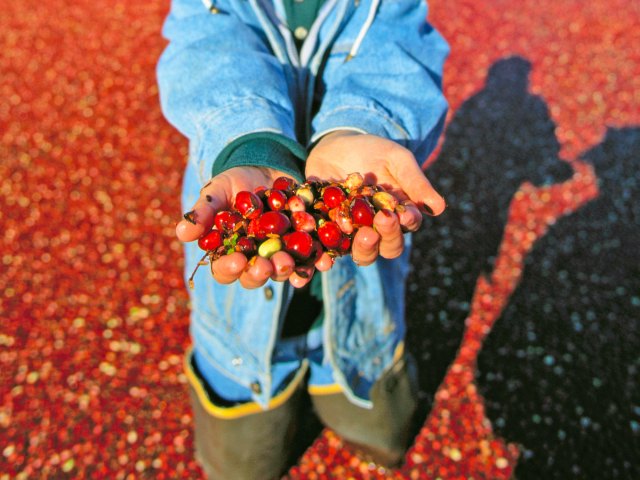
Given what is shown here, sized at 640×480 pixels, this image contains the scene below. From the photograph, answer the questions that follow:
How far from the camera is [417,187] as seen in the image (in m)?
1.84

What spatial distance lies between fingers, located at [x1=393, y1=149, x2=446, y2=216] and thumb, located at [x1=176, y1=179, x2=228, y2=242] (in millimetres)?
550

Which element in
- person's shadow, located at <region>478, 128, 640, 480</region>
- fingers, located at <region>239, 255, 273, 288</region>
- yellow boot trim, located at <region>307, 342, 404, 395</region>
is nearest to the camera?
fingers, located at <region>239, 255, 273, 288</region>

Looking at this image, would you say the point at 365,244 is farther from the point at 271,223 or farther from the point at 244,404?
the point at 244,404

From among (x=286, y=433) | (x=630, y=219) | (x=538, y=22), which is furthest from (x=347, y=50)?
(x=538, y=22)

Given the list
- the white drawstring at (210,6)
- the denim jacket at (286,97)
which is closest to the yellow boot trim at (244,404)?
the denim jacket at (286,97)

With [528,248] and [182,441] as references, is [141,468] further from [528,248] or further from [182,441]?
[528,248]

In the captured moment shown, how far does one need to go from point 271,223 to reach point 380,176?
18.3 inches

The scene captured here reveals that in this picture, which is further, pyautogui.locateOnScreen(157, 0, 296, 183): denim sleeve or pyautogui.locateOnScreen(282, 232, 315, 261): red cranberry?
pyautogui.locateOnScreen(157, 0, 296, 183): denim sleeve

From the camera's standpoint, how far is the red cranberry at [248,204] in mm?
1729

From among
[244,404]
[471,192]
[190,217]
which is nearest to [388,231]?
[190,217]

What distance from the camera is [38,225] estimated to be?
448cm

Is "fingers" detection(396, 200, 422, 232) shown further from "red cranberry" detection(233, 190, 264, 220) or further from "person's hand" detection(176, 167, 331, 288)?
"red cranberry" detection(233, 190, 264, 220)

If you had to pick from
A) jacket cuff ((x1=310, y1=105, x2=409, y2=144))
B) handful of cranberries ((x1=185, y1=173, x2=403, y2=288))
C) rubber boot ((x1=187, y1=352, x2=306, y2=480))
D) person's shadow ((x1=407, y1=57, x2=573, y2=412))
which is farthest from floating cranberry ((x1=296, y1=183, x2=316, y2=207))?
person's shadow ((x1=407, y1=57, x2=573, y2=412))

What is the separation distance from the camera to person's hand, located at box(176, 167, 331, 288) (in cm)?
161
